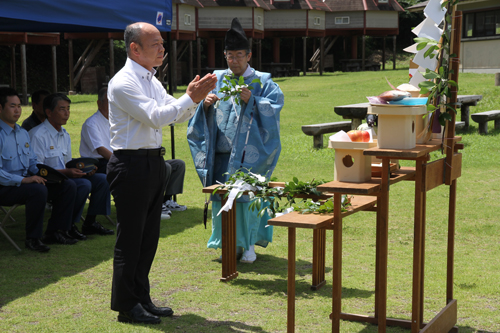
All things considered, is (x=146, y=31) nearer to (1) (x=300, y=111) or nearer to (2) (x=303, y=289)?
(2) (x=303, y=289)

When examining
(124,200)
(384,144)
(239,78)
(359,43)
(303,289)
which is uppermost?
(359,43)

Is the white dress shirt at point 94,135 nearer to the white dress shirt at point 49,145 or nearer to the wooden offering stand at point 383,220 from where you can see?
the white dress shirt at point 49,145

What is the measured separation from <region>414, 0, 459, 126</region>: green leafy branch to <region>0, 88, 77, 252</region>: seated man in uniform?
3784 millimetres

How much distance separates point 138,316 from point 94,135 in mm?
3238

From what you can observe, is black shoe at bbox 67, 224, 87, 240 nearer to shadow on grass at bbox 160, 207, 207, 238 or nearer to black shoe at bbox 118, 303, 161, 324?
shadow on grass at bbox 160, 207, 207, 238

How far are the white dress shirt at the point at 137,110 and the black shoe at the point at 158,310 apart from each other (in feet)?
3.65

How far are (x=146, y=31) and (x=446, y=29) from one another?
1784 mm

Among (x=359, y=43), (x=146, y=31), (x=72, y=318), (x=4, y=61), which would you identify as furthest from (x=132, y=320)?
(x=359, y=43)

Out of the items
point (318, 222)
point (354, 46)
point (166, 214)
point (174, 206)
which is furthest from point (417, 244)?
point (354, 46)

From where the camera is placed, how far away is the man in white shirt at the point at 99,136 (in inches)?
264

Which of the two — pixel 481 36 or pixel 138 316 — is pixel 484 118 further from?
pixel 481 36

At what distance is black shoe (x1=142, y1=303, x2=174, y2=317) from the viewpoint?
4055 mm

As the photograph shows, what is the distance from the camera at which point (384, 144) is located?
10.4ft

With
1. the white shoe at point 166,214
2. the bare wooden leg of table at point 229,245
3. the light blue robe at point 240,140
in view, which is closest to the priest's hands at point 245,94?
the light blue robe at point 240,140
